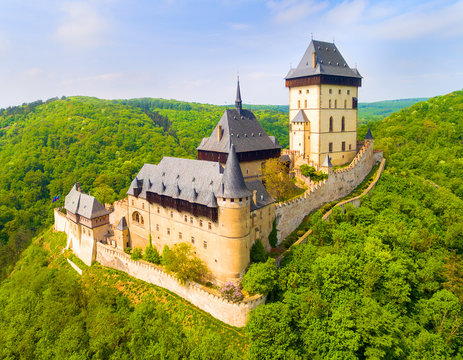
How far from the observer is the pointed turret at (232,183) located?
3056 cm

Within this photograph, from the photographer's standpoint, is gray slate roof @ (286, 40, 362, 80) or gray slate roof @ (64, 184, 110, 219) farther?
gray slate roof @ (286, 40, 362, 80)

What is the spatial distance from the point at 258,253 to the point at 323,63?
3047 cm

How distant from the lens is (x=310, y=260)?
110 feet

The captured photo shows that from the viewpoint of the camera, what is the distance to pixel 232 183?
30734 millimetres

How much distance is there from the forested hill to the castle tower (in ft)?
149

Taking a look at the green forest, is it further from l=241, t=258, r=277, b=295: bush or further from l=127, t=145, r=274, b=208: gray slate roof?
l=127, t=145, r=274, b=208: gray slate roof

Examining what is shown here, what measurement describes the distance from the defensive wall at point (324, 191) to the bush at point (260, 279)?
813 cm

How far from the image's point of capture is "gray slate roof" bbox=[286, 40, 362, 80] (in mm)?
47375

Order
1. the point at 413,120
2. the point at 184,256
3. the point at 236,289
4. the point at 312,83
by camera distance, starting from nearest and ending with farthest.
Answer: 1. the point at 236,289
2. the point at 184,256
3. the point at 312,83
4. the point at 413,120

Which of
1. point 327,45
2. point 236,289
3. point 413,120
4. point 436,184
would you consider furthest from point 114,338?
point 413,120

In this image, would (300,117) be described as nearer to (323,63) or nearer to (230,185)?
(323,63)

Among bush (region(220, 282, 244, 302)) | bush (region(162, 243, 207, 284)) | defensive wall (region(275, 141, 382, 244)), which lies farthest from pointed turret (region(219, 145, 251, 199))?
bush (region(220, 282, 244, 302))

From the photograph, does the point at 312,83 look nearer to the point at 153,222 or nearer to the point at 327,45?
the point at 327,45

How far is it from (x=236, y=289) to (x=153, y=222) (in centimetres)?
1498
